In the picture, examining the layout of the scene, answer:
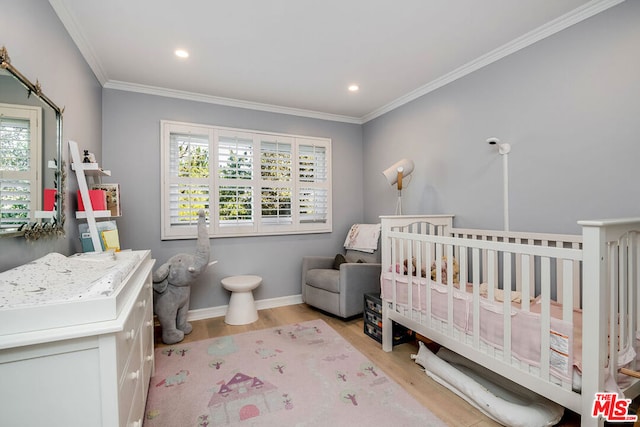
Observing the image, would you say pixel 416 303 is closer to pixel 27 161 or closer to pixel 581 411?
pixel 581 411

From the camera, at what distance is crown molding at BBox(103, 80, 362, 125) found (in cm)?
279

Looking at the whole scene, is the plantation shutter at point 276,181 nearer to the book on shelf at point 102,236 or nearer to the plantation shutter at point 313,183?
the plantation shutter at point 313,183

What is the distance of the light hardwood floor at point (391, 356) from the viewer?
5.17ft

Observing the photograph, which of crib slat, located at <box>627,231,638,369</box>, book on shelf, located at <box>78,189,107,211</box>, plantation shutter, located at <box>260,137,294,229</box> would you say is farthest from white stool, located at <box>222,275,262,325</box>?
crib slat, located at <box>627,231,638,369</box>

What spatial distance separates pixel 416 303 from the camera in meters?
2.06

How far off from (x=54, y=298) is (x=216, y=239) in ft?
7.46

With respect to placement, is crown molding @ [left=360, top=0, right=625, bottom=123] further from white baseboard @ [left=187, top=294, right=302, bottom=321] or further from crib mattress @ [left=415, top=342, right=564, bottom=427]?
white baseboard @ [left=187, top=294, right=302, bottom=321]

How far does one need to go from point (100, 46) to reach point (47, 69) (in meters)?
0.72

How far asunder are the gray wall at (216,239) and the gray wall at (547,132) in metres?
1.15

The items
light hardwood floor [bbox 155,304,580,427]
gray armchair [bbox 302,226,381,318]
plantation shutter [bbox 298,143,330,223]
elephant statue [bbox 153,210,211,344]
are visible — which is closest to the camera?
light hardwood floor [bbox 155,304,580,427]

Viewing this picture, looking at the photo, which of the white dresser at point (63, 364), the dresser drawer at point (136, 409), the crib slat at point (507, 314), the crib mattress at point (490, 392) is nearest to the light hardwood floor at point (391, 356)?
the crib mattress at point (490, 392)

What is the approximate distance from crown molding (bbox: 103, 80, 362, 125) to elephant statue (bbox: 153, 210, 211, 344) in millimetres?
1369

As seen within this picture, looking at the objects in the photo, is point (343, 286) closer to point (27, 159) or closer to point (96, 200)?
point (96, 200)

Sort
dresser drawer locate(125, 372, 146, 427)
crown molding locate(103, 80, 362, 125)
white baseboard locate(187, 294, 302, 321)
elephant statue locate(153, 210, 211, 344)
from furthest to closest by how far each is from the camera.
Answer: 1. white baseboard locate(187, 294, 302, 321)
2. crown molding locate(103, 80, 362, 125)
3. elephant statue locate(153, 210, 211, 344)
4. dresser drawer locate(125, 372, 146, 427)
